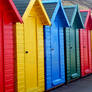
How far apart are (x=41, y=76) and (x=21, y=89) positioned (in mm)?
1232

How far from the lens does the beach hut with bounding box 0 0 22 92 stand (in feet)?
21.1

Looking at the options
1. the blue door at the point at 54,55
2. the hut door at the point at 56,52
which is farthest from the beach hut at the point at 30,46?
the hut door at the point at 56,52

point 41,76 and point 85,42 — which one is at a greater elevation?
point 85,42

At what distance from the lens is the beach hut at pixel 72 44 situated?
405 inches

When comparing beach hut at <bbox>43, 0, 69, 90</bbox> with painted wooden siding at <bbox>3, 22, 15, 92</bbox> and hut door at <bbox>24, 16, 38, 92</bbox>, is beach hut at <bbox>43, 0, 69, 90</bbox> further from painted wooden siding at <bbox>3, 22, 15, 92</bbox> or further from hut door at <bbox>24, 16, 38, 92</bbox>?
painted wooden siding at <bbox>3, 22, 15, 92</bbox>

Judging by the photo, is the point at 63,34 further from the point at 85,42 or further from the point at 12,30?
the point at 12,30

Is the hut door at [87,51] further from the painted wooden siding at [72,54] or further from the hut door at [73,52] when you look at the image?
the hut door at [73,52]

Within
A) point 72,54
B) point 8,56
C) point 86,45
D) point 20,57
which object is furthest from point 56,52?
point 86,45

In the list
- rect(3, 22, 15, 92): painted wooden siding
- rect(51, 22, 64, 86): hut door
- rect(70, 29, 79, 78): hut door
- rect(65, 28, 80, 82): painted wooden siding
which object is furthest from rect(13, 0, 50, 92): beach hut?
rect(70, 29, 79, 78): hut door

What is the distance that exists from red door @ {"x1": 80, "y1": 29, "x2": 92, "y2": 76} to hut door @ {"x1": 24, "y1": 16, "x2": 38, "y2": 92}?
4257mm

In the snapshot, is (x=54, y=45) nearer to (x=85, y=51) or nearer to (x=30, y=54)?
(x=30, y=54)

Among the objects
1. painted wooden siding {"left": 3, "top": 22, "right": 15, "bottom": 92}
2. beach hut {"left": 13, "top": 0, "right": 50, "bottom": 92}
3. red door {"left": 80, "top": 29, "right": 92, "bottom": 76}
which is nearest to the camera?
painted wooden siding {"left": 3, "top": 22, "right": 15, "bottom": 92}

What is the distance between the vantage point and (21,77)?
7.12 m

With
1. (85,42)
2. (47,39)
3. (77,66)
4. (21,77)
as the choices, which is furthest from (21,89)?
(85,42)
